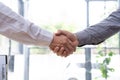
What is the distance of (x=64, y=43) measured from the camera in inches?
84.7

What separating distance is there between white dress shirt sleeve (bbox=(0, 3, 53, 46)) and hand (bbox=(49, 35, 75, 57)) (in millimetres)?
140

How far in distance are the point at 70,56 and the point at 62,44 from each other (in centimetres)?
164

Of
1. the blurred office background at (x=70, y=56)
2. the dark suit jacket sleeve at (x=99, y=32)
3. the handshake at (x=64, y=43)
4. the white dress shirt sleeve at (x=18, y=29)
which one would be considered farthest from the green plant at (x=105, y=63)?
the white dress shirt sleeve at (x=18, y=29)

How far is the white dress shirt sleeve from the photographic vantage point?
5.87ft

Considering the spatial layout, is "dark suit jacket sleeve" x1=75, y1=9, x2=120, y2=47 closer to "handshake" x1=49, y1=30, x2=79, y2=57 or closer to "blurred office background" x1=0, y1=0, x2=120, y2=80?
"handshake" x1=49, y1=30, x2=79, y2=57

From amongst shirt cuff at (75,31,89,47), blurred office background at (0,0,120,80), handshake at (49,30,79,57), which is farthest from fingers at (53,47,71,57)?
blurred office background at (0,0,120,80)

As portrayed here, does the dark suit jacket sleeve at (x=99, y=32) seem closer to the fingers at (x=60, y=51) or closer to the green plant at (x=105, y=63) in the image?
the fingers at (x=60, y=51)

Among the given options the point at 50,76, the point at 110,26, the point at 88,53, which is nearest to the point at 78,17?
the point at 88,53

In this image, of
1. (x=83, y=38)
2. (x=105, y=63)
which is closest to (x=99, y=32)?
(x=83, y=38)

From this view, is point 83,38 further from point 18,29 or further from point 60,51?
point 18,29

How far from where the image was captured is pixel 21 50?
3787mm

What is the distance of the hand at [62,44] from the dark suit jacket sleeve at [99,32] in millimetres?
102

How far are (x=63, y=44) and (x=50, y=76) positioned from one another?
1760 millimetres

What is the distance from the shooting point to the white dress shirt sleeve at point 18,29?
1790 mm
